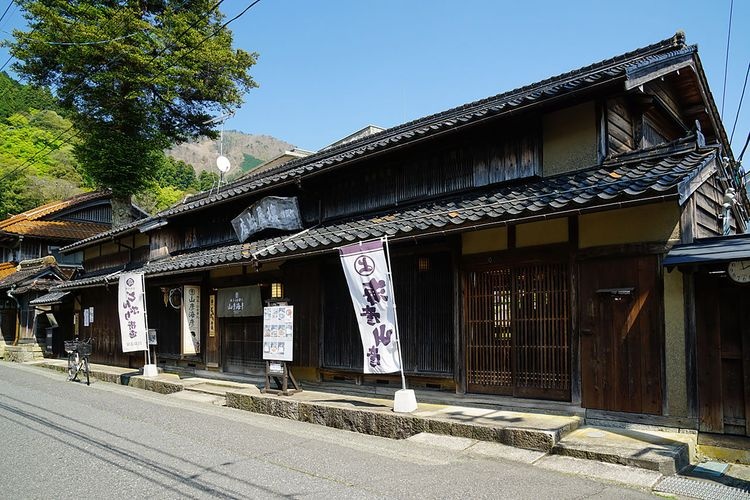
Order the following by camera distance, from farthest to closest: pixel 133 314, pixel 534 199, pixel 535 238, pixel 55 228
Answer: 1. pixel 55 228
2. pixel 133 314
3. pixel 535 238
4. pixel 534 199

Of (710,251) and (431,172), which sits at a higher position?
(431,172)

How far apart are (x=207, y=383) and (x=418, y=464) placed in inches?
381

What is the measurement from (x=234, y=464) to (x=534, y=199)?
5.85 metres

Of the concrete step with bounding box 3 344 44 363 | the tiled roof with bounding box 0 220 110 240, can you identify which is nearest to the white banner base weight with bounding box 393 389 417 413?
the concrete step with bounding box 3 344 44 363

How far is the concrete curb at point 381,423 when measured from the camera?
7.27 m

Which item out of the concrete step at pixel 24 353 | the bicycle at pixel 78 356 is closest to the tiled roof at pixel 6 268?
the concrete step at pixel 24 353

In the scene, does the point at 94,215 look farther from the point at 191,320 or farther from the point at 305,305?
the point at 305,305

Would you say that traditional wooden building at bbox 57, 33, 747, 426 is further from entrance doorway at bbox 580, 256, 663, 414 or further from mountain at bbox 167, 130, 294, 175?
mountain at bbox 167, 130, 294, 175

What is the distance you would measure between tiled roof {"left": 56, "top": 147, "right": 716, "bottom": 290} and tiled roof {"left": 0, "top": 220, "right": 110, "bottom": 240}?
94.0 feet

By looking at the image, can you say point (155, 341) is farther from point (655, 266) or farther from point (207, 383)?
point (655, 266)

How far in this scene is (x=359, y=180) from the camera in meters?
13.3

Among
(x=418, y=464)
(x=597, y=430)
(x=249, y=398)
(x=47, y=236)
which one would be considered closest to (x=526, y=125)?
(x=597, y=430)

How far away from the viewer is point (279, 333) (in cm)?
1181

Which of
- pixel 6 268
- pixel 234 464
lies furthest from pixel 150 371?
pixel 6 268
